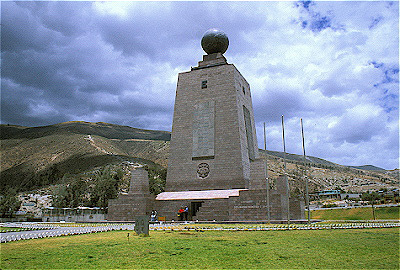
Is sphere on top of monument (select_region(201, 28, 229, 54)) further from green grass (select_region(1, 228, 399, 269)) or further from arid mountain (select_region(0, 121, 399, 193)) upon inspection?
arid mountain (select_region(0, 121, 399, 193))

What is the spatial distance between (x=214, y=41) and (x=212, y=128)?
27.1 ft

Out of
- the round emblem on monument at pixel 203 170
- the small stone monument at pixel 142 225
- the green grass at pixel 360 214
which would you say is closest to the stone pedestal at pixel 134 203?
the round emblem on monument at pixel 203 170

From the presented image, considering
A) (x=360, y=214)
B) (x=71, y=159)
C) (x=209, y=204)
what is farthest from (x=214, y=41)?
(x=71, y=159)

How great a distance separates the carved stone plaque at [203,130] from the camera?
81.9 ft

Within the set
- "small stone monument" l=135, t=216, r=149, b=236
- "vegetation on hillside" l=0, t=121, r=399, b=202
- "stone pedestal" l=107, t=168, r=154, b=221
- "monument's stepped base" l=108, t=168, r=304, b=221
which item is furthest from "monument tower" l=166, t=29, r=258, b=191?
"vegetation on hillside" l=0, t=121, r=399, b=202

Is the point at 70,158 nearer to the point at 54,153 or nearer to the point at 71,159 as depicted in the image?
the point at 71,159

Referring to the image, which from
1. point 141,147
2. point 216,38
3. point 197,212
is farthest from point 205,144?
point 141,147

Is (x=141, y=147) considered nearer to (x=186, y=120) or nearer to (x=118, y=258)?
(x=186, y=120)

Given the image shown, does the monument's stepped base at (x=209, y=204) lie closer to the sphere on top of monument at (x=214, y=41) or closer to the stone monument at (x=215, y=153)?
the stone monument at (x=215, y=153)

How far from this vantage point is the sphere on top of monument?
28.0m

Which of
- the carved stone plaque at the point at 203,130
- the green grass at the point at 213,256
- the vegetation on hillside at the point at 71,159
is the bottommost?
the green grass at the point at 213,256

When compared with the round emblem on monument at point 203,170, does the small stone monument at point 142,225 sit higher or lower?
lower

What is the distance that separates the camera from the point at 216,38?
2794 cm

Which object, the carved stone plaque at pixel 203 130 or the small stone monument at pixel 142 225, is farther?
the carved stone plaque at pixel 203 130
